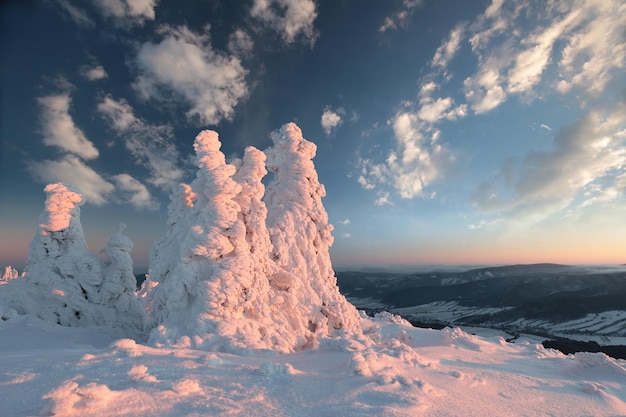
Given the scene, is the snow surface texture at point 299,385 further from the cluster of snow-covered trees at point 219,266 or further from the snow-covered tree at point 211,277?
the cluster of snow-covered trees at point 219,266

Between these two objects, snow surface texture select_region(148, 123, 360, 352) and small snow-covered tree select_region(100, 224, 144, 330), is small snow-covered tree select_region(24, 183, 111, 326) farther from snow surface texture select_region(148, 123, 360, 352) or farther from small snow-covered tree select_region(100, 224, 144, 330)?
snow surface texture select_region(148, 123, 360, 352)

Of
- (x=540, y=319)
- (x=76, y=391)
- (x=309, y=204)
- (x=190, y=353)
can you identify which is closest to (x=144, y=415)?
(x=76, y=391)

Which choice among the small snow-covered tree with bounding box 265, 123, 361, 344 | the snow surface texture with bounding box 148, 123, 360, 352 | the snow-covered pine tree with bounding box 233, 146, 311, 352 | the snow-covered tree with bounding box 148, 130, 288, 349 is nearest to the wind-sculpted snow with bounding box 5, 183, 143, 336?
the snow surface texture with bounding box 148, 123, 360, 352

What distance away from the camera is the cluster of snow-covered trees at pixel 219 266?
51.1ft

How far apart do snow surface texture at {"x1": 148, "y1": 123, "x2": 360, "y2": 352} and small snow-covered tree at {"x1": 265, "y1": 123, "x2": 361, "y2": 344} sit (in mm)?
76

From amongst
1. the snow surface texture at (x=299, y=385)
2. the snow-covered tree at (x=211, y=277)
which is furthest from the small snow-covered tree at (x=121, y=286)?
the snow surface texture at (x=299, y=385)

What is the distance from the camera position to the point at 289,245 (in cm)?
2225

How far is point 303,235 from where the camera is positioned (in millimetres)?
23359

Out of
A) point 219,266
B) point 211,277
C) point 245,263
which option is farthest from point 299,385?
point 219,266

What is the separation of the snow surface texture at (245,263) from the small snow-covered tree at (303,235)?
0.08 metres

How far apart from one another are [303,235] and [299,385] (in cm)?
1466

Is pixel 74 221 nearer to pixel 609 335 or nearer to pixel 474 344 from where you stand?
pixel 474 344

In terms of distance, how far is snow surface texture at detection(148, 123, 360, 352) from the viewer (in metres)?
15.2

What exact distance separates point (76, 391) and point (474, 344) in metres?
20.1
